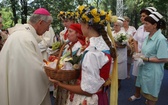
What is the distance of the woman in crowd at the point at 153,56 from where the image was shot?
10.2 ft

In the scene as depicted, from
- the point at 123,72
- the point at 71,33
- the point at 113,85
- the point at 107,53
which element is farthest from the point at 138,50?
the point at 107,53


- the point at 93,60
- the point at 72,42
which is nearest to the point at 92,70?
the point at 93,60

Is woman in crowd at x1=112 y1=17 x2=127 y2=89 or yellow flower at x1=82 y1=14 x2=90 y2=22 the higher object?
yellow flower at x1=82 y1=14 x2=90 y2=22

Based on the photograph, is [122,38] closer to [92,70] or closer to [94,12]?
[94,12]

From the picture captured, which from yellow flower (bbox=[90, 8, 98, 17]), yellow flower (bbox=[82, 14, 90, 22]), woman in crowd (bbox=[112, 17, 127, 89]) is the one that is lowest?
woman in crowd (bbox=[112, 17, 127, 89])

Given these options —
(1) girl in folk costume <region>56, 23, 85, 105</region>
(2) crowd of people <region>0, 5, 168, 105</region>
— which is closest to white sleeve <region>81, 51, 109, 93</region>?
(2) crowd of people <region>0, 5, 168, 105</region>

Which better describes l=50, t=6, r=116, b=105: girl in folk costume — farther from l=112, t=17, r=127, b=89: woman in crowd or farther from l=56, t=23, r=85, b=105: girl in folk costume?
l=112, t=17, r=127, b=89: woman in crowd

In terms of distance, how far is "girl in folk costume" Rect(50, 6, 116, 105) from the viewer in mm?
1806

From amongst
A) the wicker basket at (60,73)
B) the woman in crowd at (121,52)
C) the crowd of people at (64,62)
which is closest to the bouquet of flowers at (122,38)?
the woman in crowd at (121,52)

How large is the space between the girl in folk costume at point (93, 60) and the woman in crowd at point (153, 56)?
1401mm

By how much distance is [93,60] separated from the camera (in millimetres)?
1791

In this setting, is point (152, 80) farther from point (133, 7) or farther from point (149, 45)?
point (133, 7)

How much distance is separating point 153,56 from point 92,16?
1.65 m

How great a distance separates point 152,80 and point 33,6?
8998 mm
